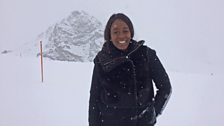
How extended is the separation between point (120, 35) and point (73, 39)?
48.8m

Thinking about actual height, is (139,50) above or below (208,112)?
above

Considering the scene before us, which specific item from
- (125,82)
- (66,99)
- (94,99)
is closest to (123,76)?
(125,82)

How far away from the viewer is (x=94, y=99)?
2570 millimetres

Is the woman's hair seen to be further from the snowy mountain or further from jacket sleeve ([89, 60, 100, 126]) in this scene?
the snowy mountain

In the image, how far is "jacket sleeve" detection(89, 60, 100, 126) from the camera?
254cm

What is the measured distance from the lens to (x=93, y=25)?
56.7m

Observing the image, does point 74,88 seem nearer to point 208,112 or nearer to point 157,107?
point 208,112

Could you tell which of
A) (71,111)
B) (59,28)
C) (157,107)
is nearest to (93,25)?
(59,28)

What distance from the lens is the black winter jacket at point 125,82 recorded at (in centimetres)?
246

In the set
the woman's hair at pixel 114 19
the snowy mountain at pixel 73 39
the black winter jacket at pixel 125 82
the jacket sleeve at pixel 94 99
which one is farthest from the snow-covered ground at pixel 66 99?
the snowy mountain at pixel 73 39

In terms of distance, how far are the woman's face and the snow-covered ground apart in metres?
4.12

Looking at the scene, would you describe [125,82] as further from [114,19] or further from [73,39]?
[73,39]

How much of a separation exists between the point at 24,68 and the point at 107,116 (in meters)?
11.0

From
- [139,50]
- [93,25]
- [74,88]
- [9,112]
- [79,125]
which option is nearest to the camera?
[139,50]
